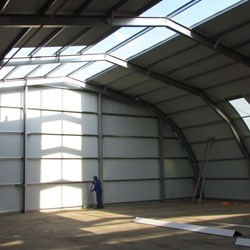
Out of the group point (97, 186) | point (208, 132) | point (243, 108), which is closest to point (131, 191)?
point (97, 186)

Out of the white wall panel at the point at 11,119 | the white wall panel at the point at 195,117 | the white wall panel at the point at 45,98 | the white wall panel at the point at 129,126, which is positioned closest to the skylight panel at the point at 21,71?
the white wall panel at the point at 45,98

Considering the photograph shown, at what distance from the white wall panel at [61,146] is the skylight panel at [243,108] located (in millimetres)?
7268

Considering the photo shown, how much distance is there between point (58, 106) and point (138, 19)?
A: 28.2ft

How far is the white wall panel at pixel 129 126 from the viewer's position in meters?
22.5

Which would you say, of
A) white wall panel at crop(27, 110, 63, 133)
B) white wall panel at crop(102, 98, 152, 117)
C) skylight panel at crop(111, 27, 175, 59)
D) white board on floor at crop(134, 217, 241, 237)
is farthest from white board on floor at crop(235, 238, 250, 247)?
white wall panel at crop(102, 98, 152, 117)

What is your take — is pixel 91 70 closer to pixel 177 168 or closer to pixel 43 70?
pixel 43 70

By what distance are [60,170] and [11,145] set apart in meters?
2.68

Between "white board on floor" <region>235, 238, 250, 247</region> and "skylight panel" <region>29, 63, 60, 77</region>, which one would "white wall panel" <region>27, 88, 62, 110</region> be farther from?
"white board on floor" <region>235, 238, 250, 247</region>

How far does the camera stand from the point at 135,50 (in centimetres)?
1709

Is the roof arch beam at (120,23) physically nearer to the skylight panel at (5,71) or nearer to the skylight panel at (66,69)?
the skylight panel at (66,69)

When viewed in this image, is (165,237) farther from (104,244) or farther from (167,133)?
(167,133)

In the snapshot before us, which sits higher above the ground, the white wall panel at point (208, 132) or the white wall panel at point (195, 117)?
the white wall panel at point (195, 117)

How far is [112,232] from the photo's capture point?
12.1m

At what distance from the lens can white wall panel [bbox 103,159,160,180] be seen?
72.5 ft
